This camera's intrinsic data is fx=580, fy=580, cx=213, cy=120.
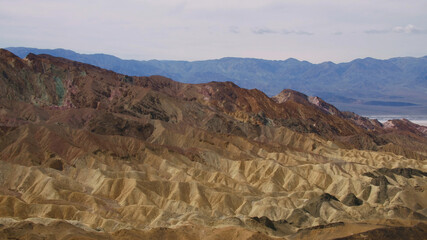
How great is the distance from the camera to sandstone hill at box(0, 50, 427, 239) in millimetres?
79562

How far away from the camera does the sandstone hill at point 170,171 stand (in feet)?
261

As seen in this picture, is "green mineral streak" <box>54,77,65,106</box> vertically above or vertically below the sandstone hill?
above

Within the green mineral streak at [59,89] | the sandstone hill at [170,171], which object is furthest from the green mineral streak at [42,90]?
the green mineral streak at [59,89]

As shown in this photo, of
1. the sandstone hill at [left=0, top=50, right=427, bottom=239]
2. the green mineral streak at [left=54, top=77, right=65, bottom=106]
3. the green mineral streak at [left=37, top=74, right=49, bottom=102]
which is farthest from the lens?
the green mineral streak at [left=54, top=77, right=65, bottom=106]

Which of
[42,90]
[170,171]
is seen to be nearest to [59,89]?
[42,90]

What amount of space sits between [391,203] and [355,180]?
13713mm

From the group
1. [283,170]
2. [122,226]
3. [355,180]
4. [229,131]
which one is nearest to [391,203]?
[355,180]

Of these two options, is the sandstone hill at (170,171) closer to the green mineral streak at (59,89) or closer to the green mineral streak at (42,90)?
the green mineral streak at (59,89)

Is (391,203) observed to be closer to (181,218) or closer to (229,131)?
(181,218)

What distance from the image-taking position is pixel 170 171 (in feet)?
402

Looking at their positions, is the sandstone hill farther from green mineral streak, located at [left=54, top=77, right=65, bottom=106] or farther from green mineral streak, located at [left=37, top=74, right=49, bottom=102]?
green mineral streak, located at [left=37, top=74, right=49, bottom=102]

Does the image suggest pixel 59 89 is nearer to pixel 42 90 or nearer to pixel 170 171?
pixel 42 90

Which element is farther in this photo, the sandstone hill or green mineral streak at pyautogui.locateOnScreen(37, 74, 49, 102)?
green mineral streak at pyautogui.locateOnScreen(37, 74, 49, 102)

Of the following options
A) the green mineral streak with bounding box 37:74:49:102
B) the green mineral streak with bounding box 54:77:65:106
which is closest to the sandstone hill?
the green mineral streak with bounding box 54:77:65:106
